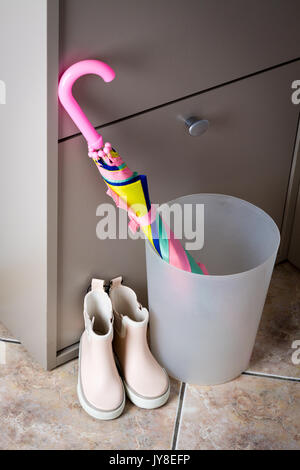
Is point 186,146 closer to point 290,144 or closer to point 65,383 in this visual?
point 290,144

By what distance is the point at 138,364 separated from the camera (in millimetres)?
1049

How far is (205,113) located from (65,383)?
20.8 inches

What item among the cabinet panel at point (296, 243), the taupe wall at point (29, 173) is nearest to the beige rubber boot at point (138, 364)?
the taupe wall at point (29, 173)

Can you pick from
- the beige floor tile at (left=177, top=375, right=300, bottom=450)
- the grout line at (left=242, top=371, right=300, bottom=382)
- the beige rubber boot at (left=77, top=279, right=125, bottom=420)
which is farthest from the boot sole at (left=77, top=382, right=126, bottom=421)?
the grout line at (left=242, top=371, right=300, bottom=382)

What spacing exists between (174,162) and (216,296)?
0.25 meters

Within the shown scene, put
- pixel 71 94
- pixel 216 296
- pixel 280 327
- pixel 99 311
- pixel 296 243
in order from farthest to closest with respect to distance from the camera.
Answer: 1. pixel 296 243
2. pixel 280 327
3. pixel 99 311
4. pixel 216 296
5. pixel 71 94

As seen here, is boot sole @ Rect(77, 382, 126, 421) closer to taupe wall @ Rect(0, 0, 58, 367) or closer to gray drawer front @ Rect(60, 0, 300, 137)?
taupe wall @ Rect(0, 0, 58, 367)

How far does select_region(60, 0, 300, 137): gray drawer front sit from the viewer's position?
84 cm

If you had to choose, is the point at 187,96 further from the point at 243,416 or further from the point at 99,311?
the point at 243,416

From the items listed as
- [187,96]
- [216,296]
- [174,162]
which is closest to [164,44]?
[187,96]

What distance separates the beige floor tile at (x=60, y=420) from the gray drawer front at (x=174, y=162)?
9 centimetres

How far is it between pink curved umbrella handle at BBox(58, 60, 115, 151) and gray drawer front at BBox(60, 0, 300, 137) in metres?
0.03

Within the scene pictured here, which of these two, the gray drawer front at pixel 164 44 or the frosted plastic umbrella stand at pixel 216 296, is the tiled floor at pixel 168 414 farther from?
the gray drawer front at pixel 164 44

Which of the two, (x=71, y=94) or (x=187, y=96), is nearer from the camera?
(x=71, y=94)
